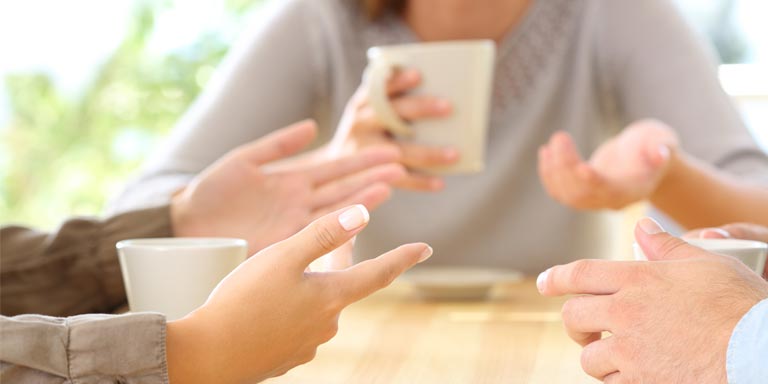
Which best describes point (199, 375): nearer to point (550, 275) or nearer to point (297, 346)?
point (297, 346)

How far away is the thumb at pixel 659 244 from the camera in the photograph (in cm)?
68

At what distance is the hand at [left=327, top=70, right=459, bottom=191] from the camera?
1256 millimetres

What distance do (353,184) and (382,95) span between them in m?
0.14

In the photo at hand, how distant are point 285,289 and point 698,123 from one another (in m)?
1.06

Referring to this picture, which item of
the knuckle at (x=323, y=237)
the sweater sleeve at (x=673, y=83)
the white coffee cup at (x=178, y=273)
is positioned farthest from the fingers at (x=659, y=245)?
the sweater sleeve at (x=673, y=83)

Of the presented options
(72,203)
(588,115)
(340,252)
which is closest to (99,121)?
(72,203)

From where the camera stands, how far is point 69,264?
3.51ft

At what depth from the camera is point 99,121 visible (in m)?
3.96

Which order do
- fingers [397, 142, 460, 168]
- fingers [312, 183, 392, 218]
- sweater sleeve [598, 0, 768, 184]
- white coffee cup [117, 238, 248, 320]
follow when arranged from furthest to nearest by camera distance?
sweater sleeve [598, 0, 768, 184] < fingers [397, 142, 460, 168] < fingers [312, 183, 392, 218] < white coffee cup [117, 238, 248, 320]

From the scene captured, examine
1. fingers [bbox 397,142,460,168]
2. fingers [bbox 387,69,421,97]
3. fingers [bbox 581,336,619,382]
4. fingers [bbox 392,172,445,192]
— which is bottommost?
fingers [bbox 392,172,445,192]

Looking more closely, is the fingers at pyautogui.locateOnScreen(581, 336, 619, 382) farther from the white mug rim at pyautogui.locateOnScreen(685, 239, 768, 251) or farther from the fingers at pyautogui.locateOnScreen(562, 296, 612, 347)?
the white mug rim at pyautogui.locateOnScreen(685, 239, 768, 251)

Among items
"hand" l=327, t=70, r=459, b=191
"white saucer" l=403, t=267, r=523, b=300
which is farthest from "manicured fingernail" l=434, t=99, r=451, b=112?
"white saucer" l=403, t=267, r=523, b=300

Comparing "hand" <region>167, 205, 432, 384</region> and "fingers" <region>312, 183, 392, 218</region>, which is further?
"fingers" <region>312, 183, 392, 218</region>

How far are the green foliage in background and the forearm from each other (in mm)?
2878
